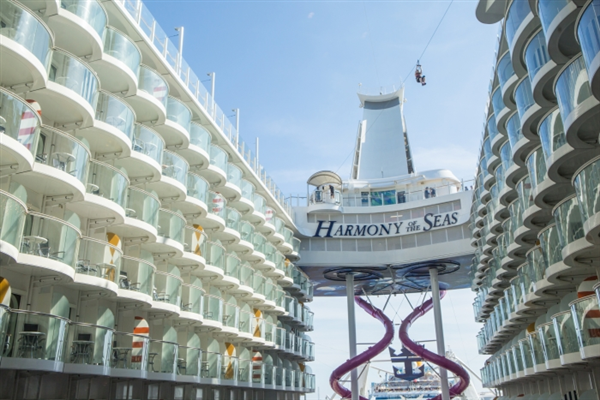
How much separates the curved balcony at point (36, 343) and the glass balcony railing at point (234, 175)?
47.9 feet

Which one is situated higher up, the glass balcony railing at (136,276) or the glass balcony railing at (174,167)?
the glass balcony railing at (174,167)

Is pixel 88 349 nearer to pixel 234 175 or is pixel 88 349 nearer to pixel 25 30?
pixel 25 30

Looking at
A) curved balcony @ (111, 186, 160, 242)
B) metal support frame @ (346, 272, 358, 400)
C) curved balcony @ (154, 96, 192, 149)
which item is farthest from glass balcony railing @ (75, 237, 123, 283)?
metal support frame @ (346, 272, 358, 400)

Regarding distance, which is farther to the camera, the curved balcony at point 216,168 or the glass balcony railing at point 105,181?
the curved balcony at point 216,168

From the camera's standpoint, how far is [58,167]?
46.5ft

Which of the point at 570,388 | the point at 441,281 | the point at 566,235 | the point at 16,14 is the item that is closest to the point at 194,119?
the point at 16,14

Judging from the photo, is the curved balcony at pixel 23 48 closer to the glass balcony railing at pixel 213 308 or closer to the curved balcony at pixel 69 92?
the curved balcony at pixel 69 92

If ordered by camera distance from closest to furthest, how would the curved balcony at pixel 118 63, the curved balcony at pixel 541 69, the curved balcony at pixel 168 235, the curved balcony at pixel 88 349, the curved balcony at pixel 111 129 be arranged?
1. the curved balcony at pixel 88 349
2. the curved balcony at pixel 541 69
3. the curved balcony at pixel 111 129
4. the curved balcony at pixel 118 63
5. the curved balcony at pixel 168 235

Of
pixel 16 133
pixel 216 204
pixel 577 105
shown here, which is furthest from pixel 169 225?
pixel 577 105

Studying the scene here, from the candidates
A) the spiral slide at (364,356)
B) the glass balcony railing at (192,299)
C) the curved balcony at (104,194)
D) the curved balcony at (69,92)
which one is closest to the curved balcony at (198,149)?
the glass balcony railing at (192,299)

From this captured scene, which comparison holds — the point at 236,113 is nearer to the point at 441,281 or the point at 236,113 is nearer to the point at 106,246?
the point at 106,246

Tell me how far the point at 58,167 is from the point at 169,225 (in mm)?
6649

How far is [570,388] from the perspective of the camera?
20.2 metres

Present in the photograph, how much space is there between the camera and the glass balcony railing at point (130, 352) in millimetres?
15711
